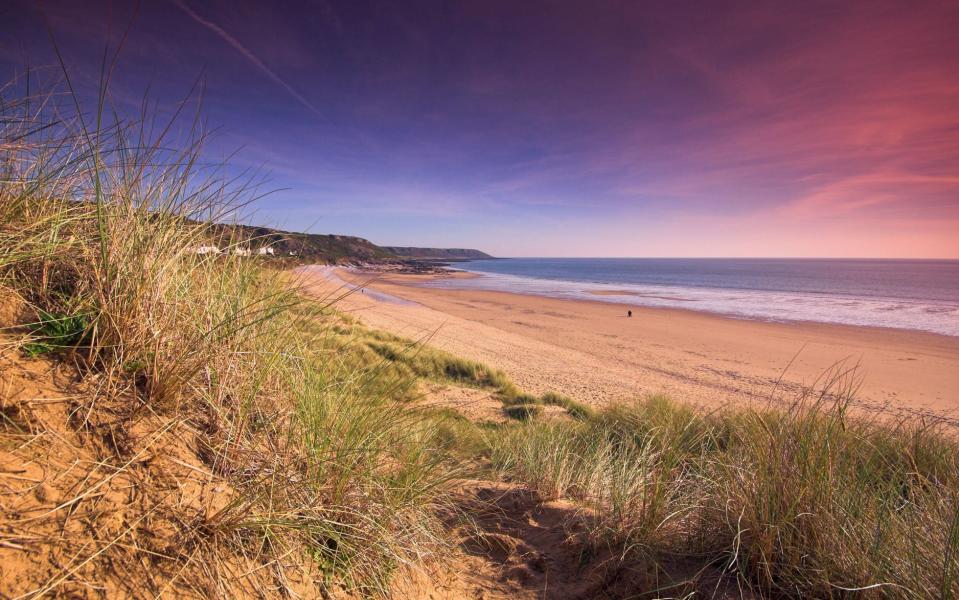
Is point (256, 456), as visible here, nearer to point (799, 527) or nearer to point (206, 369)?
point (206, 369)

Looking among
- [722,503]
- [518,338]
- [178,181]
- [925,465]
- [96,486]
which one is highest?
[178,181]

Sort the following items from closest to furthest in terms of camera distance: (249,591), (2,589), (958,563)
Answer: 1. (2,589)
2. (249,591)
3. (958,563)

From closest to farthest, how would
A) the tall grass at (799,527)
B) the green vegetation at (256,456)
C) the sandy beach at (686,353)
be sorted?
the green vegetation at (256,456), the tall grass at (799,527), the sandy beach at (686,353)

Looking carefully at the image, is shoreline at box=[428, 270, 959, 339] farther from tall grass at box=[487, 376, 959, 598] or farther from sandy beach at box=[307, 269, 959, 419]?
tall grass at box=[487, 376, 959, 598]

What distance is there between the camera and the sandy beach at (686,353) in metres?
12.4

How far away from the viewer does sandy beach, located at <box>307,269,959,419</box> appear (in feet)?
40.8

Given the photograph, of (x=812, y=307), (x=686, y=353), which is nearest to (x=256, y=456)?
(x=686, y=353)

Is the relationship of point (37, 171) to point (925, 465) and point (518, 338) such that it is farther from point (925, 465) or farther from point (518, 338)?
point (518, 338)

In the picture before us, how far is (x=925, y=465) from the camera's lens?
4.29 m

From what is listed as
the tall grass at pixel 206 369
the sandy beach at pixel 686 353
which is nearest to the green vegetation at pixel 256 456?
the tall grass at pixel 206 369

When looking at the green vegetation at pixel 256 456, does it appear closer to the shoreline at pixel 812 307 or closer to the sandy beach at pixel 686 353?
the sandy beach at pixel 686 353

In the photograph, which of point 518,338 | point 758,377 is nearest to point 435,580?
point 758,377

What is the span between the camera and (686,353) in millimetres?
18422

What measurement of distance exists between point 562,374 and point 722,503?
37.7 ft
